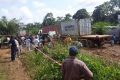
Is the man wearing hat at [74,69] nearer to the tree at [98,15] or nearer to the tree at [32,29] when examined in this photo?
the tree at [32,29]

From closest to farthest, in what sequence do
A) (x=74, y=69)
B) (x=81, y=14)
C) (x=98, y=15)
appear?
(x=74, y=69)
(x=98, y=15)
(x=81, y=14)

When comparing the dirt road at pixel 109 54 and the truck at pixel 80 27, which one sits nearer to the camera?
the dirt road at pixel 109 54

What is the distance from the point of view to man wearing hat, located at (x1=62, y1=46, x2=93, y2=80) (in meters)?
6.80

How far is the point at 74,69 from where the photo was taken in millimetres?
6949

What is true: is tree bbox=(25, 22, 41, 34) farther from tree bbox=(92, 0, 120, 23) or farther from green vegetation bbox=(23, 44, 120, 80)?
green vegetation bbox=(23, 44, 120, 80)

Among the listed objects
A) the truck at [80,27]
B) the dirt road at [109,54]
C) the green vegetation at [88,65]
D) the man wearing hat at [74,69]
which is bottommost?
the dirt road at [109,54]

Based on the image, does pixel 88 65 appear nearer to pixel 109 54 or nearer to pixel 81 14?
pixel 109 54

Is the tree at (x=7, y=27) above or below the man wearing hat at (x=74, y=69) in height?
above

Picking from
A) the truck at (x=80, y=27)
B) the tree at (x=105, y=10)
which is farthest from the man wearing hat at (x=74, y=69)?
the tree at (x=105, y=10)

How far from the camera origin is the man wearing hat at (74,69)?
22.3 ft

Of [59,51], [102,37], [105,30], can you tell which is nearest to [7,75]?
[59,51]

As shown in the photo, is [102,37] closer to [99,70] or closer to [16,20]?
[99,70]

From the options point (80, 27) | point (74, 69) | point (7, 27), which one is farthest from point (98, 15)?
point (74, 69)

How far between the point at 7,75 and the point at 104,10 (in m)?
81.0
